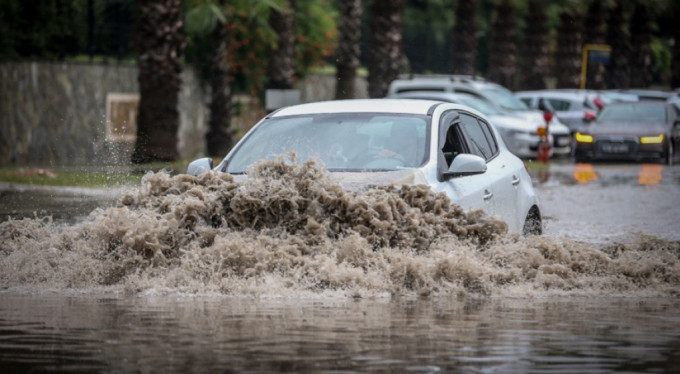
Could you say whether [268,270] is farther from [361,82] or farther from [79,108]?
[361,82]

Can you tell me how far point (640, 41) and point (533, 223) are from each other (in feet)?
177

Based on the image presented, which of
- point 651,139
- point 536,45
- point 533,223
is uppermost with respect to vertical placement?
point 536,45

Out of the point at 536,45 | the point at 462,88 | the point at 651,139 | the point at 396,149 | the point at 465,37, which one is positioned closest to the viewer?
the point at 396,149

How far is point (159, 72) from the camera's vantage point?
29.0 metres

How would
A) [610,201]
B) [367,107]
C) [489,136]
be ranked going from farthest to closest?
1. [610,201]
2. [489,136]
3. [367,107]

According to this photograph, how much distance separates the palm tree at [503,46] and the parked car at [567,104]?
33.4 feet

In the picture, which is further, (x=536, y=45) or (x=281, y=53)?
(x=536, y=45)

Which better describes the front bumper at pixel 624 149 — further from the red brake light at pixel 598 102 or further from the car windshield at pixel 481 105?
the red brake light at pixel 598 102

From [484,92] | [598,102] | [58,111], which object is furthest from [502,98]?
[58,111]

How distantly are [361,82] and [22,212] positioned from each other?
32227mm

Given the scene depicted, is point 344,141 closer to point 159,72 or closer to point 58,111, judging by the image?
point 159,72

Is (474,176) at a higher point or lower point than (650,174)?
lower

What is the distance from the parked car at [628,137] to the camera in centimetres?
3419

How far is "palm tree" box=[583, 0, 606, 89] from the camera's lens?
61750 millimetres
